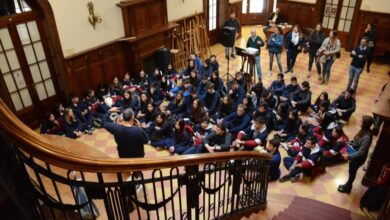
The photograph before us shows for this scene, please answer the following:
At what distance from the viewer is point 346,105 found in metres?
7.04

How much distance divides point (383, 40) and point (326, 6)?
2.36 meters

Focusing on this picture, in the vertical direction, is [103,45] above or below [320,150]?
above

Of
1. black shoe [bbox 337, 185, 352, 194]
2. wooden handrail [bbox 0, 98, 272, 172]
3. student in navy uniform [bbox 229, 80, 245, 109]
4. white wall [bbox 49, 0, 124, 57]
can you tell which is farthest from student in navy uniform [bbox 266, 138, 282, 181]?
white wall [bbox 49, 0, 124, 57]

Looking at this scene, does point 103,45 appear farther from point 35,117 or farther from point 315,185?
point 315,185

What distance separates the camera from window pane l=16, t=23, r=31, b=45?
6.66m

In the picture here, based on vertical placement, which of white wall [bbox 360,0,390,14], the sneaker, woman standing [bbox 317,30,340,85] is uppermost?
white wall [bbox 360,0,390,14]

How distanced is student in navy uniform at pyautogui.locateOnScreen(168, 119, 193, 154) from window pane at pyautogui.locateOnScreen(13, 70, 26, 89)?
3.52 meters

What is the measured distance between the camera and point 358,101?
807 cm

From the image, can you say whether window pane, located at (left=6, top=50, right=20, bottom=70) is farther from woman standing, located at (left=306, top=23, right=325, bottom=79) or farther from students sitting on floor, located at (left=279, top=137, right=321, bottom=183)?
woman standing, located at (left=306, top=23, right=325, bottom=79)

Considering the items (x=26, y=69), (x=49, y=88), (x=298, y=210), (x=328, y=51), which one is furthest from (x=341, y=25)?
(x=26, y=69)

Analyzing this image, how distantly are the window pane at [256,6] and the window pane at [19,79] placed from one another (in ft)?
32.1

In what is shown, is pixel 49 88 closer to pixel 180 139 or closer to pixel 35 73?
pixel 35 73

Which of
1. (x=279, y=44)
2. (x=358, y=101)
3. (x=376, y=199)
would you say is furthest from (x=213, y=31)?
(x=376, y=199)

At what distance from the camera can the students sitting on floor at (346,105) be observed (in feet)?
22.8
